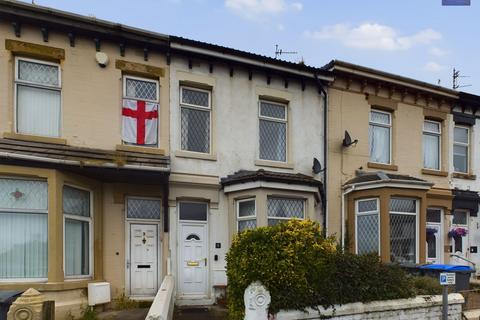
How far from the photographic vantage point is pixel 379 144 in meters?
14.5

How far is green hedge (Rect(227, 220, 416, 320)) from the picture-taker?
6977 mm

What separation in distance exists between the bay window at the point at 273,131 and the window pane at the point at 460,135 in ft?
22.9

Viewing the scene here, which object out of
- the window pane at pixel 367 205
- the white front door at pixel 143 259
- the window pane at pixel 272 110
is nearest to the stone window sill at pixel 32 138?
the white front door at pixel 143 259

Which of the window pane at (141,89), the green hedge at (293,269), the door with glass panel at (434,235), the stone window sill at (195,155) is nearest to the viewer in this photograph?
the green hedge at (293,269)

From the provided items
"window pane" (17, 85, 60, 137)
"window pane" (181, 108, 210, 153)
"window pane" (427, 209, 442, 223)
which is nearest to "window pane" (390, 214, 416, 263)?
"window pane" (427, 209, 442, 223)

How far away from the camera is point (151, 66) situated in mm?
11180

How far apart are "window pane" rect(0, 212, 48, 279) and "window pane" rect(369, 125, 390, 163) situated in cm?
949

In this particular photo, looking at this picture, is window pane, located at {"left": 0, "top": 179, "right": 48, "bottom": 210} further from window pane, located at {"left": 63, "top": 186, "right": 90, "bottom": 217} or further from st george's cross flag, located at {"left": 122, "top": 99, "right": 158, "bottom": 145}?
st george's cross flag, located at {"left": 122, "top": 99, "right": 158, "bottom": 145}

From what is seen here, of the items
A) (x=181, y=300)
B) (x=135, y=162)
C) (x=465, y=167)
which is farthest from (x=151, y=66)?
(x=465, y=167)

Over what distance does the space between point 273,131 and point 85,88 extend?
5.07 metres

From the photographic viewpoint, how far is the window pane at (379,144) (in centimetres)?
1435

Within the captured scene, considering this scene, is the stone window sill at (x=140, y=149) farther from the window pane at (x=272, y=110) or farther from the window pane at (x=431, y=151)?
the window pane at (x=431, y=151)

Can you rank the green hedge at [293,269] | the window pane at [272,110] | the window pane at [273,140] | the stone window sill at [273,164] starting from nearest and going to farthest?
the green hedge at [293,269] < the stone window sill at [273,164] < the window pane at [273,140] < the window pane at [272,110]

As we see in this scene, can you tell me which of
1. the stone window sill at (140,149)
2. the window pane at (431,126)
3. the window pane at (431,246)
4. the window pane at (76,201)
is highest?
the window pane at (431,126)
